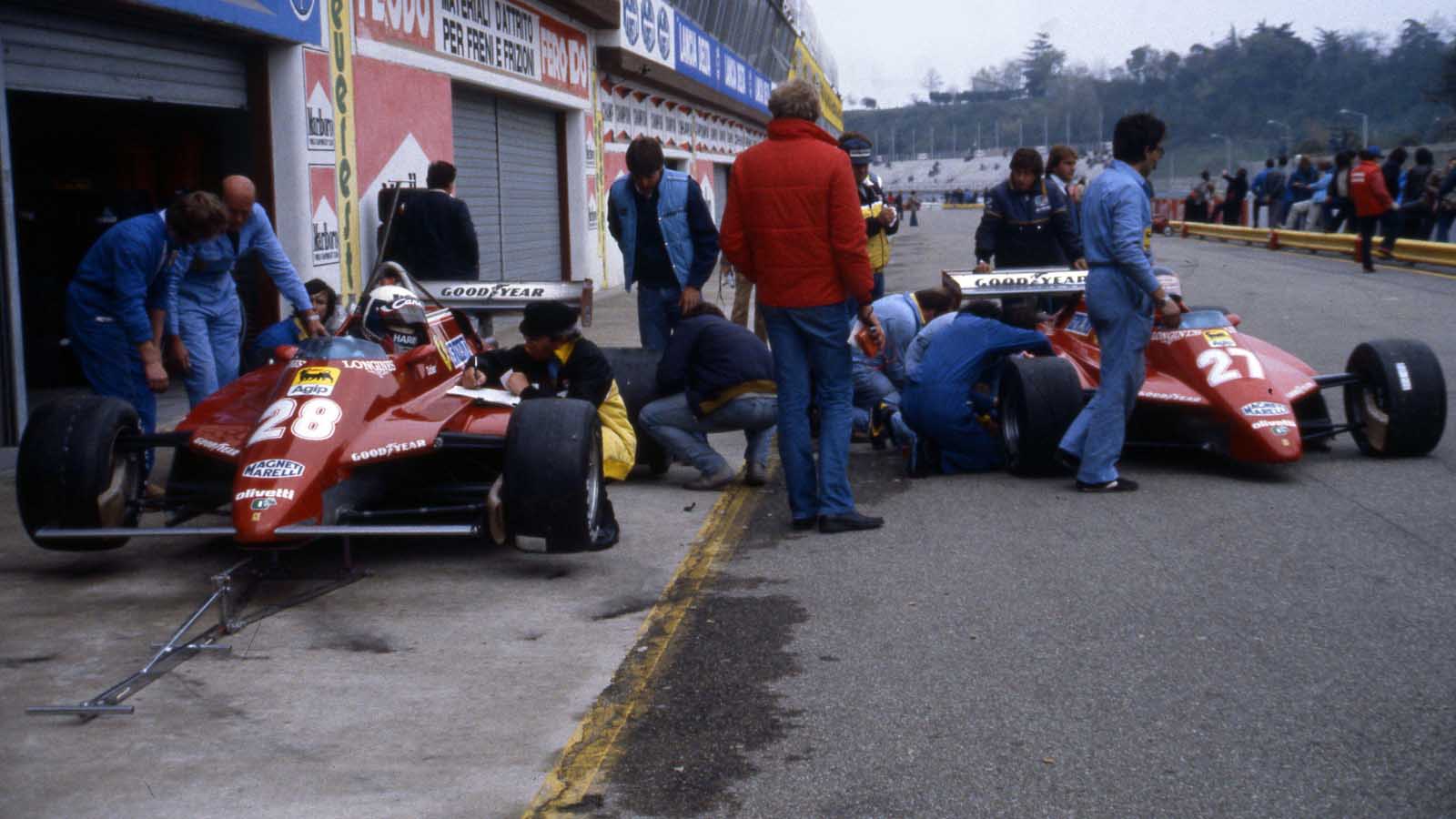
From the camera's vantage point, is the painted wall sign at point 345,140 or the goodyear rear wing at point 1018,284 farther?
the painted wall sign at point 345,140

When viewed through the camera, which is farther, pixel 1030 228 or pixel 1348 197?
pixel 1348 197

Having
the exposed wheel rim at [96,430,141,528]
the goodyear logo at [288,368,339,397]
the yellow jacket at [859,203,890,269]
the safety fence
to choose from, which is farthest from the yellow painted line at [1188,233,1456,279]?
the exposed wheel rim at [96,430,141,528]

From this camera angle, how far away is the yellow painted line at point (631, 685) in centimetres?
378

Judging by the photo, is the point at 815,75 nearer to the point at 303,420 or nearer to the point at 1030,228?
the point at 1030,228

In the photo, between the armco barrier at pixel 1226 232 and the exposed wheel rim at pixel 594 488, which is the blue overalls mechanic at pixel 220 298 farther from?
the armco barrier at pixel 1226 232

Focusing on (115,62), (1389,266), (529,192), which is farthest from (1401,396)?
(1389,266)

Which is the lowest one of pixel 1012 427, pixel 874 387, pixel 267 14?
pixel 1012 427

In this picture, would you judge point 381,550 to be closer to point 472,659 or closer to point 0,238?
point 472,659

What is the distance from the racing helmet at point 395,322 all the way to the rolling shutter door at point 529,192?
9948mm

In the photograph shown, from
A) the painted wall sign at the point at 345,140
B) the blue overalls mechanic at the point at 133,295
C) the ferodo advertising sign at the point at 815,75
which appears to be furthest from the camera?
the ferodo advertising sign at the point at 815,75

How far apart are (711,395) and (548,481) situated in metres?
2.17

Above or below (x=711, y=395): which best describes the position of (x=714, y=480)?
below

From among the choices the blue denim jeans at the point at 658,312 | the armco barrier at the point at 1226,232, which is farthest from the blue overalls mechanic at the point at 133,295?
the armco barrier at the point at 1226,232

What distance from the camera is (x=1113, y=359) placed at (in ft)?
24.2
